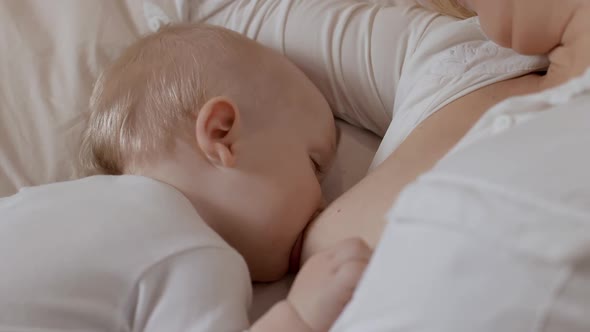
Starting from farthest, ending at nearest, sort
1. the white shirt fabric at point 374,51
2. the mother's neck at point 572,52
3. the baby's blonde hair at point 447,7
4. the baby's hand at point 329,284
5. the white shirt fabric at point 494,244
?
the baby's blonde hair at point 447,7, the white shirt fabric at point 374,51, the mother's neck at point 572,52, the baby's hand at point 329,284, the white shirt fabric at point 494,244

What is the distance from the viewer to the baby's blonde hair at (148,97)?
2.51 feet

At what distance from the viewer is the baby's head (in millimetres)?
750

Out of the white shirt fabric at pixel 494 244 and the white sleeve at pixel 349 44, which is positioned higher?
the white shirt fabric at pixel 494 244

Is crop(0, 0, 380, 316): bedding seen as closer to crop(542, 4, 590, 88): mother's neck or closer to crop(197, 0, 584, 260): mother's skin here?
crop(197, 0, 584, 260): mother's skin

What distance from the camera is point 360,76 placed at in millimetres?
933

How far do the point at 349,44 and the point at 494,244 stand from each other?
1.89 feet

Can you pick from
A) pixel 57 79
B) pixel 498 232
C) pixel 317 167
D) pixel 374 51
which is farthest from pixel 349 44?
pixel 498 232

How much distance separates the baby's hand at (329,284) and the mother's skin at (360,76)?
0.33 feet

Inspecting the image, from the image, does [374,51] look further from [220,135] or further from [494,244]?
[494,244]

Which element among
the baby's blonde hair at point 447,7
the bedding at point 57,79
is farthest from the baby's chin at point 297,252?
the baby's blonde hair at point 447,7

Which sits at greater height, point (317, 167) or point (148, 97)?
point (148, 97)

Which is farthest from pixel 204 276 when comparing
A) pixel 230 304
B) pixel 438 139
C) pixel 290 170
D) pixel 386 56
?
pixel 386 56

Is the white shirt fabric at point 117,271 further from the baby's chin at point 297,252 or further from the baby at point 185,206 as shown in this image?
the baby's chin at point 297,252

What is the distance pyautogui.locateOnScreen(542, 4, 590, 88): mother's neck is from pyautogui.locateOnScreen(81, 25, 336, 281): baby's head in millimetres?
287
